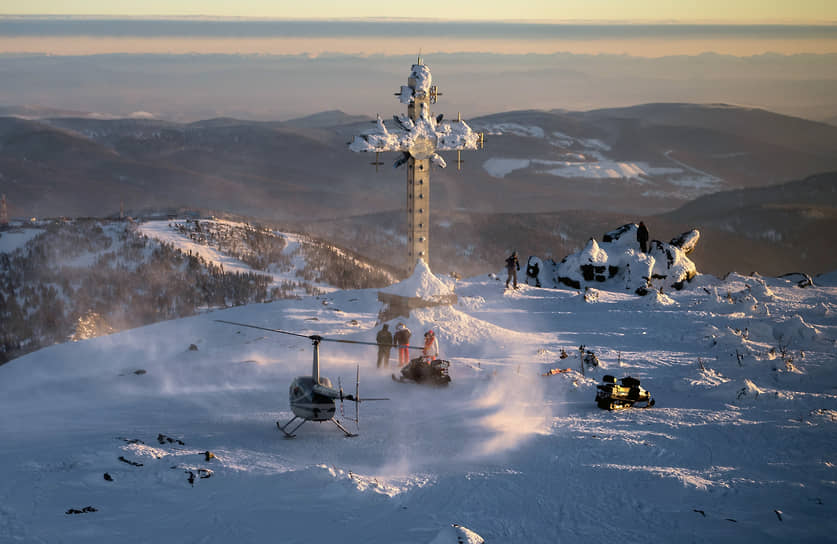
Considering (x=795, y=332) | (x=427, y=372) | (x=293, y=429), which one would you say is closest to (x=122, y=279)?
(x=427, y=372)

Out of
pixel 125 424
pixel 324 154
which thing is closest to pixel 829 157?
pixel 324 154

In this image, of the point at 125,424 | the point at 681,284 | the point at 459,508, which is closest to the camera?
the point at 459,508

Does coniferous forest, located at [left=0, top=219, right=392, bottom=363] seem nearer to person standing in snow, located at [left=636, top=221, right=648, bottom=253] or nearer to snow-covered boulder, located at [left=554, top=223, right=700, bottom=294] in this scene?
snow-covered boulder, located at [left=554, top=223, right=700, bottom=294]

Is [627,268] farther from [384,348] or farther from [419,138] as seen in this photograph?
[384,348]

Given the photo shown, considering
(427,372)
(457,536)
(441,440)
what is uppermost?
(427,372)

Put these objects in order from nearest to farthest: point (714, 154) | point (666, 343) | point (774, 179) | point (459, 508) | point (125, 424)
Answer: point (459, 508), point (125, 424), point (666, 343), point (774, 179), point (714, 154)

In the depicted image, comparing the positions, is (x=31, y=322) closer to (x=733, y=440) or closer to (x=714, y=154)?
(x=733, y=440)

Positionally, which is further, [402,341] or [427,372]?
[402,341]
